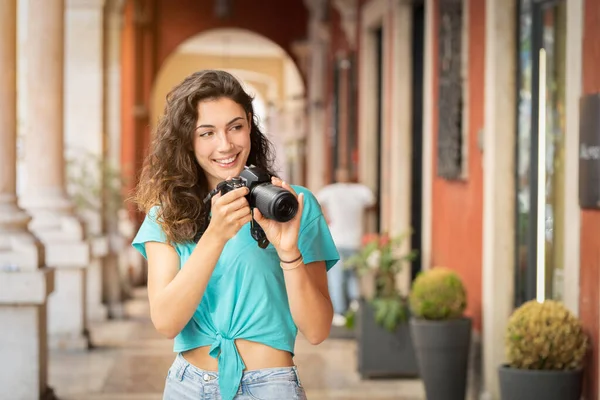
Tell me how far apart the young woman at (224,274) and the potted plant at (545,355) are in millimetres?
2097

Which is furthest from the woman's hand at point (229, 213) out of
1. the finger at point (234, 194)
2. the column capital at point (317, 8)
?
the column capital at point (317, 8)

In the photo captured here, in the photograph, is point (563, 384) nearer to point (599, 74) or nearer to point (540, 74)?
point (599, 74)

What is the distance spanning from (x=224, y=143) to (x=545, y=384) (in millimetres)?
2329

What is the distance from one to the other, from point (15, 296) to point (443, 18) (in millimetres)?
3251

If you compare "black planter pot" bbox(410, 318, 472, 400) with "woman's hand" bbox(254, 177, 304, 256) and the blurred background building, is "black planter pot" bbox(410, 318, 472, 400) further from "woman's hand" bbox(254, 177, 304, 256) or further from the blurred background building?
"woman's hand" bbox(254, 177, 304, 256)

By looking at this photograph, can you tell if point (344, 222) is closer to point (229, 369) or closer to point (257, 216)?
point (229, 369)

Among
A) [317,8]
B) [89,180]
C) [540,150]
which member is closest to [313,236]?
[540,150]

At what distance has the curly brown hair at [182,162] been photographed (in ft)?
6.72

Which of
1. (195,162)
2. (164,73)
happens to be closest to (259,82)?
(164,73)

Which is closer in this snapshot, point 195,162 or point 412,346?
point 195,162

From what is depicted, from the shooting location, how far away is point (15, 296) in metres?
5.02

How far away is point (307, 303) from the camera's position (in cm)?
199

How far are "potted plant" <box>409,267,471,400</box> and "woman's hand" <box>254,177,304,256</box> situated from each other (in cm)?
354

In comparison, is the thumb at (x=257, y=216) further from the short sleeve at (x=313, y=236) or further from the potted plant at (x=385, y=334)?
the potted plant at (x=385, y=334)
